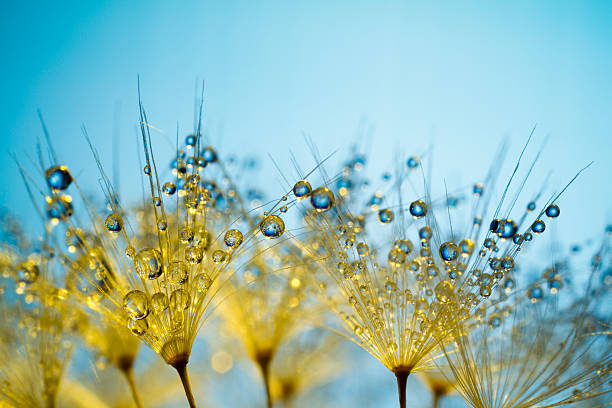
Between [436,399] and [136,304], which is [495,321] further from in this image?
[136,304]

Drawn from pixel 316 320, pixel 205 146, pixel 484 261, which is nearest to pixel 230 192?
pixel 205 146

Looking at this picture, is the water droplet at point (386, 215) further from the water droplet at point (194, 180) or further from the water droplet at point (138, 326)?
the water droplet at point (138, 326)

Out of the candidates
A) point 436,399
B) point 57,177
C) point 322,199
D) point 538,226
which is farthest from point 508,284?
point 57,177

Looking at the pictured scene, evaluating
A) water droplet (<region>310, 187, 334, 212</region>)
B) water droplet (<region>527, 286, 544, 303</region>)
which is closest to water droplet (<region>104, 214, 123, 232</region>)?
water droplet (<region>310, 187, 334, 212</region>)

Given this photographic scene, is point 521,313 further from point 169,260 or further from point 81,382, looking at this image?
point 81,382

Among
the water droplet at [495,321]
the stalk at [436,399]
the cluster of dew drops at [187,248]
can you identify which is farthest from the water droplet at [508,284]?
the cluster of dew drops at [187,248]

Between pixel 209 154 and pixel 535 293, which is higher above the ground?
pixel 209 154
